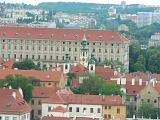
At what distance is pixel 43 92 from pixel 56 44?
43260 mm

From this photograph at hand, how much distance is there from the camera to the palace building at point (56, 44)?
4094 inches

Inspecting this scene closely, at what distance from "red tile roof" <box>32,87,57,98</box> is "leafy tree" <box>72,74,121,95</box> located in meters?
3.55

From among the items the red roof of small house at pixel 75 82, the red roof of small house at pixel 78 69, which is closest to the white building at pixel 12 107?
the red roof of small house at pixel 75 82

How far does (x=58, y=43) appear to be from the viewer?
104375 millimetres

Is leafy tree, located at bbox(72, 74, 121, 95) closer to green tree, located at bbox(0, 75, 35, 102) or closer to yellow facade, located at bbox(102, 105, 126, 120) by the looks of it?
yellow facade, located at bbox(102, 105, 126, 120)

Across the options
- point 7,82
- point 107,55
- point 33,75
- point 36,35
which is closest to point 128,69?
point 107,55

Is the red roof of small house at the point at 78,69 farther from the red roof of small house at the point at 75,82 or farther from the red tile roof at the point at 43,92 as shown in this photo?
the red tile roof at the point at 43,92

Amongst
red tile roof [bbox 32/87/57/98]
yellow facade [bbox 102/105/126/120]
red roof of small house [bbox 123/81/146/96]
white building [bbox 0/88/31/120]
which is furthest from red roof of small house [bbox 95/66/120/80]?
white building [bbox 0/88/31/120]

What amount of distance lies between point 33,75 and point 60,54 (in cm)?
3520

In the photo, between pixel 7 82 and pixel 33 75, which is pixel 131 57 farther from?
pixel 7 82

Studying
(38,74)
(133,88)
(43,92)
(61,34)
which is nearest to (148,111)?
(43,92)

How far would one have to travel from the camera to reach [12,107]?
5162 cm

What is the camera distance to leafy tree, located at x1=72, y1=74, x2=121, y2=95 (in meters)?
63.9

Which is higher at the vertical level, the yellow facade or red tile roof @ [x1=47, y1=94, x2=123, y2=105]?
red tile roof @ [x1=47, y1=94, x2=123, y2=105]
